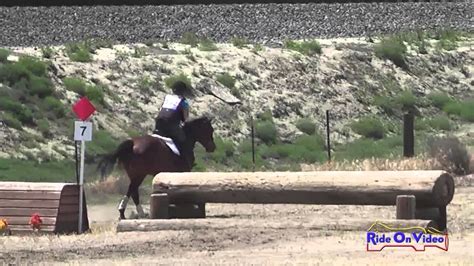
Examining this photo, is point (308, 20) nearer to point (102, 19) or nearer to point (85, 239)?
point (102, 19)

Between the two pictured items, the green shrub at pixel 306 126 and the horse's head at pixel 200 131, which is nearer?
the horse's head at pixel 200 131

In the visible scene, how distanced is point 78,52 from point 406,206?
3159 cm

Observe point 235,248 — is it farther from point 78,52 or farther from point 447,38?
point 447,38

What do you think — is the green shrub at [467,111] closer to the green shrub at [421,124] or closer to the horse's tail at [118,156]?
the green shrub at [421,124]

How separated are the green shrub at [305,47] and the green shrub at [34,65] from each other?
40.6 ft

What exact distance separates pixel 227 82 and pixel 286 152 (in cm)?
644

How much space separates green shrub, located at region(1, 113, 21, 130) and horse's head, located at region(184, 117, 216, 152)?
17523mm

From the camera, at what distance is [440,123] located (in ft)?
164

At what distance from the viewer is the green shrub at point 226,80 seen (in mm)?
50125

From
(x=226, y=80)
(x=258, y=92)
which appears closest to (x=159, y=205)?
(x=226, y=80)

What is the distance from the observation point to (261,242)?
733 inches

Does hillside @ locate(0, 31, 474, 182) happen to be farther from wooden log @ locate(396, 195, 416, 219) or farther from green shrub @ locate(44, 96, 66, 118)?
wooden log @ locate(396, 195, 416, 219)

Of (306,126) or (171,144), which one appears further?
(306,126)

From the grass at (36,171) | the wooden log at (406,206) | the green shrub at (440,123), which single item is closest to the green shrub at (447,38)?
the green shrub at (440,123)
